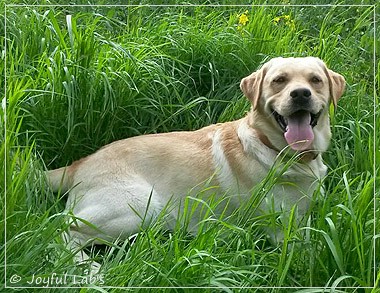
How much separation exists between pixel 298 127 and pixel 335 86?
348 mm

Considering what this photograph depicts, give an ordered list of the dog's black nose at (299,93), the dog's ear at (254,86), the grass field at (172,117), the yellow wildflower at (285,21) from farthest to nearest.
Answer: the yellow wildflower at (285,21) → the dog's ear at (254,86) → the dog's black nose at (299,93) → the grass field at (172,117)

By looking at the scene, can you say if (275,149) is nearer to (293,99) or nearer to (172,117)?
(293,99)

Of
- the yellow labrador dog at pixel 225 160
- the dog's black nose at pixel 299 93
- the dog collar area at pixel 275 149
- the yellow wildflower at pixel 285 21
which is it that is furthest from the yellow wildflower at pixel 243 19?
the dog's black nose at pixel 299 93

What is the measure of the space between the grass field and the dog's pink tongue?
0.29 meters

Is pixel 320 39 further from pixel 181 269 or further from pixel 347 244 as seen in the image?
pixel 181 269

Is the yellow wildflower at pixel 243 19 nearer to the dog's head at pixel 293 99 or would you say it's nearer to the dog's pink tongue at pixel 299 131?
the dog's head at pixel 293 99

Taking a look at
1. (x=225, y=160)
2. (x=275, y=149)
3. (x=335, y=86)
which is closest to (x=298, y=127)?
(x=275, y=149)

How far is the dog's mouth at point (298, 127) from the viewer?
474 centimetres

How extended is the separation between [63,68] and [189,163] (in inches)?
37.8

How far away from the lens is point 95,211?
4.83m

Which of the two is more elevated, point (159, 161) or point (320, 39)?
point (320, 39)

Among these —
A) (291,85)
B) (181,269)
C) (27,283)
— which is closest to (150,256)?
(181,269)

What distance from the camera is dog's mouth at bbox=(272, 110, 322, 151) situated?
474 cm

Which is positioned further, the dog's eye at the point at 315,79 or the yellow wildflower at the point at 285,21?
the yellow wildflower at the point at 285,21
